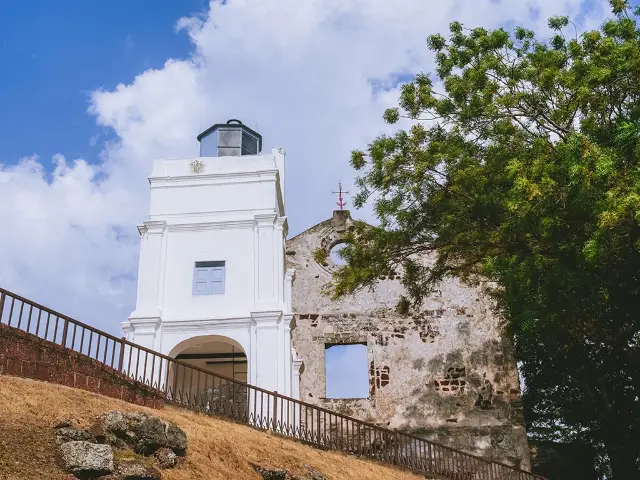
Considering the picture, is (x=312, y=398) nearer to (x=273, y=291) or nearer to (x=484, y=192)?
(x=273, y=291)

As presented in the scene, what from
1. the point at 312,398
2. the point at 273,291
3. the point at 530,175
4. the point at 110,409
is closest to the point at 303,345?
the point at 312,398

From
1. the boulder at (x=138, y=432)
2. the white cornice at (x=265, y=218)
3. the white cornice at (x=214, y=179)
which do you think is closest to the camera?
the boulder at (x=138, y=432)

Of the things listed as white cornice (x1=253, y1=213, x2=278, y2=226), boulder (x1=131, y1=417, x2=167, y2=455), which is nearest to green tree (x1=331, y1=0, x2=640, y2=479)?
white cornice (x1=253, y1=213, x2=278, y2=226)

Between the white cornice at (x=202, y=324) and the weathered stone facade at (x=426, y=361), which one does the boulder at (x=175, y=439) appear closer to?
the white cornice at (x=202, y=324)

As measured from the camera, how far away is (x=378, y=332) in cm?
2205

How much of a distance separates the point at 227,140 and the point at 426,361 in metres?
8.39

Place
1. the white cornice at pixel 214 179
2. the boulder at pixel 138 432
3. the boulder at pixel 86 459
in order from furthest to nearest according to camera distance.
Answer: the white cornice at pixel 214 179 < the boulder at pixel 138 432 < the boulder at pixel 86 459

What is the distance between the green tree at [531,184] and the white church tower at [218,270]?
1974 millimetres

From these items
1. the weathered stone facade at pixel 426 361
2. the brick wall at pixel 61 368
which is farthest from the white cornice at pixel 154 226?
the brick wall at pixel 61 368

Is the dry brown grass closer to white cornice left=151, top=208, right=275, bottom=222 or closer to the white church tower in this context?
the white church tower

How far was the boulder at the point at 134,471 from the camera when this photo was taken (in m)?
8.66

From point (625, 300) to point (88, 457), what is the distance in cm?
1132

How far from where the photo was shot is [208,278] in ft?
57.1

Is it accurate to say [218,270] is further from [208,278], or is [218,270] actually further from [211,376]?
[211,376]
